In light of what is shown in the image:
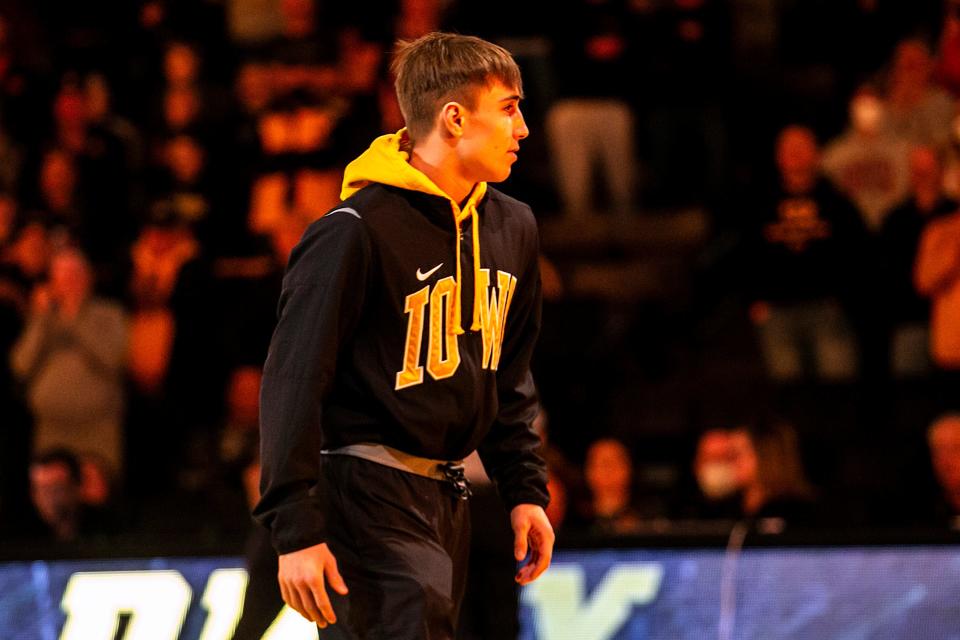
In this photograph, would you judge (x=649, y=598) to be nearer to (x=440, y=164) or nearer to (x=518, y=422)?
(x=518, y=422)

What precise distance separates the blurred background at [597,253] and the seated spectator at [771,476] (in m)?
0.01

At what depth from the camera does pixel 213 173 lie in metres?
9.79

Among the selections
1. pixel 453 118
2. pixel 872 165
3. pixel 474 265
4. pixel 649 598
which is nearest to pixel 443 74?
pixel 453 118

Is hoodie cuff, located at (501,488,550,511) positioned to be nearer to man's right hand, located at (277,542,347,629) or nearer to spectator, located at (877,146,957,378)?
man's right hand, located at (277,542,347,629)

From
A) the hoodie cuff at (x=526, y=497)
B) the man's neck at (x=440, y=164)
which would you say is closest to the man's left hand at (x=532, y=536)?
the hoodie cuff at (x=526, y=497)

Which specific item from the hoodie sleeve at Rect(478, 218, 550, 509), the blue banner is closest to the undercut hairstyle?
the hoodie sleeve at Rect(478, 218, 550, 509)

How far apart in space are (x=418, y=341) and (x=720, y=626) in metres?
2.73

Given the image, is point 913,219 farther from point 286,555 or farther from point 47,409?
point 286,555

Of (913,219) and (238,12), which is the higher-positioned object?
(238,12)

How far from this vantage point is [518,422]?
3.81m

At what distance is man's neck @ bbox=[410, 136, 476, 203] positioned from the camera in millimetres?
3518

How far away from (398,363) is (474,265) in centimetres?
31

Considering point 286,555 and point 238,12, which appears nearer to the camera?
point 286,555

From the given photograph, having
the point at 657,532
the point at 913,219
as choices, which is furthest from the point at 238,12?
the point at 657,532
